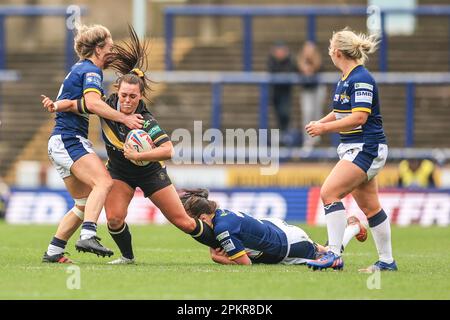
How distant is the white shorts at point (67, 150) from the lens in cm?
1081

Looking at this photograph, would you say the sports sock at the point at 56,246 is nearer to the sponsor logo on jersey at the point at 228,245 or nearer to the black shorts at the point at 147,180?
the black shorts at the point at 147,180

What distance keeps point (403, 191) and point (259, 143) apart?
10.4 ft

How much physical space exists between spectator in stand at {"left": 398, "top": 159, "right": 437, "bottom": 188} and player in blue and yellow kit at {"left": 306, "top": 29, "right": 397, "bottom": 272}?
32.0ft

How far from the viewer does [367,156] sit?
10.3m

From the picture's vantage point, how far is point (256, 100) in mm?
23844

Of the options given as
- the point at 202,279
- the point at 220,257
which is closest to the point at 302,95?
the point at 220,257

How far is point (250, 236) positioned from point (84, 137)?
75.2 inches

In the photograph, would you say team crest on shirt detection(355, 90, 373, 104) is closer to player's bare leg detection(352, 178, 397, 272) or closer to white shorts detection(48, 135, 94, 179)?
player's bare leg detection(352, 178, 397, 272)

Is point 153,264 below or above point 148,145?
below

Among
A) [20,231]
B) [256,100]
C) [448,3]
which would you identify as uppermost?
[448,3]

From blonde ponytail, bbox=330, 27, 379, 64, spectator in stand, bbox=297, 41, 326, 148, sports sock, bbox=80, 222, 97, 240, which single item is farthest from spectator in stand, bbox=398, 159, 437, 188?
sports sock, bbox=80, 222, 97, 240
